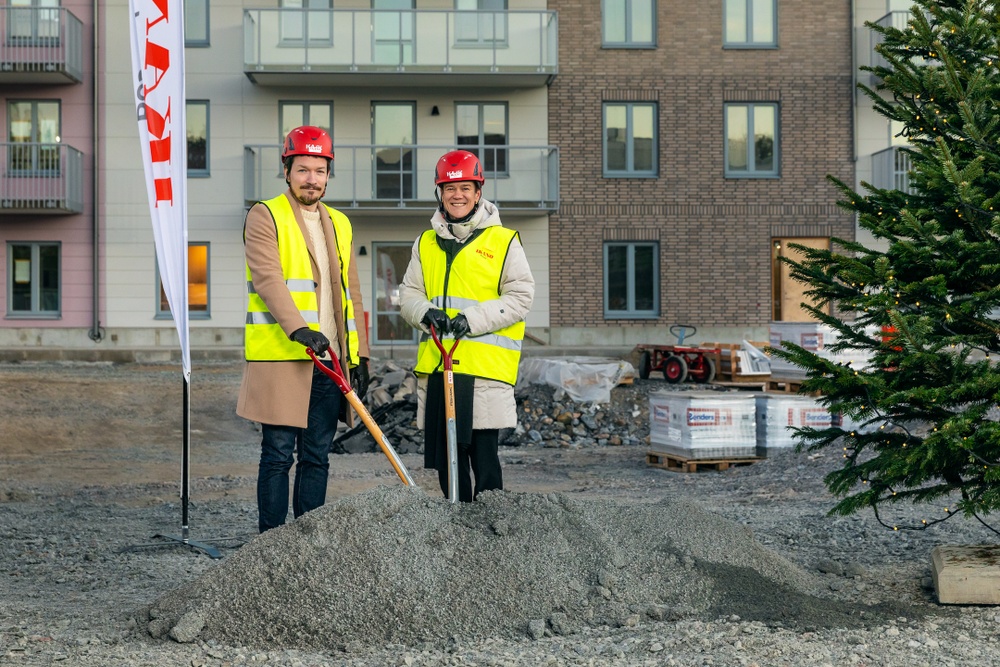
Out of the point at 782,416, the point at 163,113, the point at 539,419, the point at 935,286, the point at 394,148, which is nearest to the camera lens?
the point at 935,286

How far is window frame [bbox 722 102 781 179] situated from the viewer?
2812 centimetres

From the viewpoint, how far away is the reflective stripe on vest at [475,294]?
5.79 metres

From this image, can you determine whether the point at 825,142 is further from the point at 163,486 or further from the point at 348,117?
the point at 163,486

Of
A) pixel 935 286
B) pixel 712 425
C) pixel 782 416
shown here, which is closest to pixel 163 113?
pixel 935 286

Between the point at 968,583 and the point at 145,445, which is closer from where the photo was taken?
the point at 968,583

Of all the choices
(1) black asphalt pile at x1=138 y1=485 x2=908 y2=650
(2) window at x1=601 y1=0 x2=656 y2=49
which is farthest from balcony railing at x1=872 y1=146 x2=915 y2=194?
(1) black asphalt pile at x1=138 y1=485 x2=908 y2=650

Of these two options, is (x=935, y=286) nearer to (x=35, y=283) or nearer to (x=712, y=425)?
(x=712, y=425)

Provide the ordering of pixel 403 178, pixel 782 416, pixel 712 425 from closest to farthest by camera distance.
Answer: pixel 712 425, pixel 782 416, pixel 403 178

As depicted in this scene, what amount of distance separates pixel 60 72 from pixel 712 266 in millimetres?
16006

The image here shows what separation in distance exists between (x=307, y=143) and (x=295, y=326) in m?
0.92

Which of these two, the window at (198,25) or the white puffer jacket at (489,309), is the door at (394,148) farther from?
the white puffer jacket at (489,309)

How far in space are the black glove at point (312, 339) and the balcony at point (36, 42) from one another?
77.9ft

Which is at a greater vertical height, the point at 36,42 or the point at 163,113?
the point at 36,42

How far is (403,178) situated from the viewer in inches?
1068
